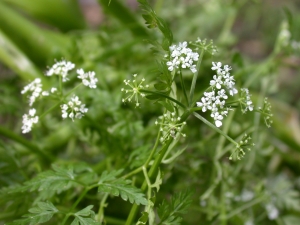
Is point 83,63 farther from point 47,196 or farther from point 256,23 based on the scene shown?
point 256,23

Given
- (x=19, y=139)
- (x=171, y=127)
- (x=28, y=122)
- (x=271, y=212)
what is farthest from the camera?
(x=271, y=212)

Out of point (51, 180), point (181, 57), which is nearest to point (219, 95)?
point (181, 57)

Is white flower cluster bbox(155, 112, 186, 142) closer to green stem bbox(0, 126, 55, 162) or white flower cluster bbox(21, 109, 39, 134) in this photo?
white flower cluster bbox(21, 109, 39, 134)

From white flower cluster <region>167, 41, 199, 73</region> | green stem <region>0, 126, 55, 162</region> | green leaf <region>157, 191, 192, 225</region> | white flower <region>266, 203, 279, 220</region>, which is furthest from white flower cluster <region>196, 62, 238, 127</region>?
white flower <region>266, 203, 279, 220</region>

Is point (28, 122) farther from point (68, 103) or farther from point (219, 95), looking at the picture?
point (219, 95)

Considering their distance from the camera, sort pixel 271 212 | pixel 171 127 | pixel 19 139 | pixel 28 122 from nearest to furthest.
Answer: pixel 171 127 < pixel 28 122 < pixel 19 139 < pixel 271 212

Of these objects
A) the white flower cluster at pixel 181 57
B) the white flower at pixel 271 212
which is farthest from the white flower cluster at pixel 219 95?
the white flower at pixel 271 212

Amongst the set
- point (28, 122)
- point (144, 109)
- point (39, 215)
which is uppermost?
point (144, 109)

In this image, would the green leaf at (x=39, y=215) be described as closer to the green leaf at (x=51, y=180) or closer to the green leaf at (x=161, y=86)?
the green leaf at (x=51, y=180)
